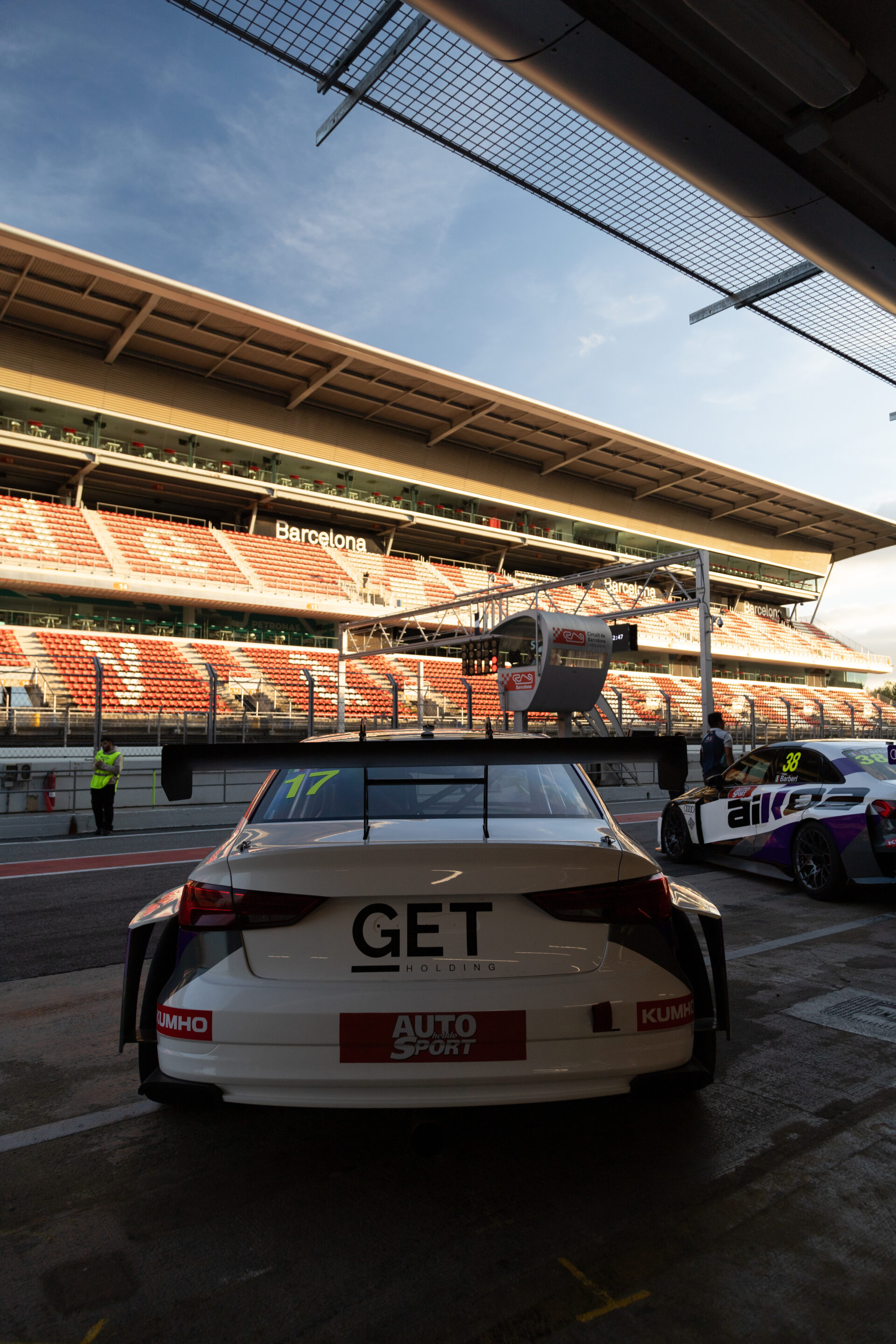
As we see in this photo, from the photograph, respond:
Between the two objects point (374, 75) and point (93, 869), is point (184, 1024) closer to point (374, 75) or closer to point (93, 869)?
point (374, 75)

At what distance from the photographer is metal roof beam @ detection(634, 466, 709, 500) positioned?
151 ft

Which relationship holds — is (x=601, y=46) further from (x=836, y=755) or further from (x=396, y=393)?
(x=396, y=393)

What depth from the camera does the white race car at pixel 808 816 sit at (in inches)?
240

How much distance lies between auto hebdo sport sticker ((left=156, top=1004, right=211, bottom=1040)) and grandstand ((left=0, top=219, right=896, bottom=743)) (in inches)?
700

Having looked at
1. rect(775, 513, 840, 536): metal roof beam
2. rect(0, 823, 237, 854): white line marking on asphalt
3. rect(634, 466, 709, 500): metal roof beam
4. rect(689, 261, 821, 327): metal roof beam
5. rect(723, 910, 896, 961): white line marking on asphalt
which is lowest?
→ rect(0, 823, 237, 854): white line marking on asphalt

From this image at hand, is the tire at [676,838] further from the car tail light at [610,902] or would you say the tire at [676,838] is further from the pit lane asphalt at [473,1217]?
the car tail light at [610,902]

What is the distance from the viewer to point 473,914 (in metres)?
2.23

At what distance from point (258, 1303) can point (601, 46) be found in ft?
14.2

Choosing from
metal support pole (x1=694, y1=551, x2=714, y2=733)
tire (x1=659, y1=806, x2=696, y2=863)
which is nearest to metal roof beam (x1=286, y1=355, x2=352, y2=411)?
metal support pole (x1=694, y1=551, x2=714, y2=733)

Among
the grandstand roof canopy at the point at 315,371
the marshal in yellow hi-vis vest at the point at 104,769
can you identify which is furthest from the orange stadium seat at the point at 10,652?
the grandstand roof canopy at the point at 315,371

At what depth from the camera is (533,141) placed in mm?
4199

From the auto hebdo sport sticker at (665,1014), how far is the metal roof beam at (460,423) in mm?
36794

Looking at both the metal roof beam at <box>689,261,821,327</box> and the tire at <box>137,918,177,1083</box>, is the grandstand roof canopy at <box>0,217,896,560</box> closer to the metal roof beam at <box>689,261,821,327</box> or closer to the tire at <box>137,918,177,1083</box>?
the metal roof beam at <box>689,261,821,327</box>

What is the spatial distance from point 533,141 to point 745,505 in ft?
168
